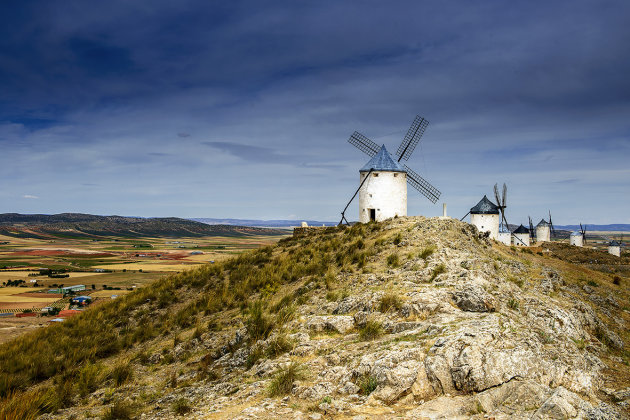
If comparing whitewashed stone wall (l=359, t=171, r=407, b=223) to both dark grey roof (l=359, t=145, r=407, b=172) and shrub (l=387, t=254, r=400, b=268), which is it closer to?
dark grey roof (l=359, t=145, r=407, b=172)

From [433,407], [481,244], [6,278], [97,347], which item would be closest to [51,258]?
[6,278]

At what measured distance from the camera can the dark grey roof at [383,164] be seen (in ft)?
88.7

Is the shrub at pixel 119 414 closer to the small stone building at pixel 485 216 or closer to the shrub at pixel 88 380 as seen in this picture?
the shrub at pixel 88 380

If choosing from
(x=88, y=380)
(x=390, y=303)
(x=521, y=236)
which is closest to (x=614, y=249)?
(x=521, y=236)

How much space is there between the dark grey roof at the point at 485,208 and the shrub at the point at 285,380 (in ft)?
161

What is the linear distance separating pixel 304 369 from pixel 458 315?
4.38 m

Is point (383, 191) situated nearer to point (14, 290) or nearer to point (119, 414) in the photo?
point (119, 414)

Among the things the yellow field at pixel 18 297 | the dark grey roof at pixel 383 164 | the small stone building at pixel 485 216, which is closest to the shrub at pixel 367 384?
the dark grey roof at pixel 383 164

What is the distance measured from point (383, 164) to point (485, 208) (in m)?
30.8

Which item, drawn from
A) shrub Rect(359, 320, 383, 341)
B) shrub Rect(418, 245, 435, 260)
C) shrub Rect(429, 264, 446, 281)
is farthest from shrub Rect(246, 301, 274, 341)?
shrub Rect(418, 245, 435, 260)

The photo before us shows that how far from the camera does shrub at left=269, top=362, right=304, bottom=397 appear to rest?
24.2 ft

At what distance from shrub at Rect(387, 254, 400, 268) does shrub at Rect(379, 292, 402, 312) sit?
14.4 feet

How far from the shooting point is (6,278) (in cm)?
6862

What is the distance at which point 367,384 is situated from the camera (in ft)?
23.3
